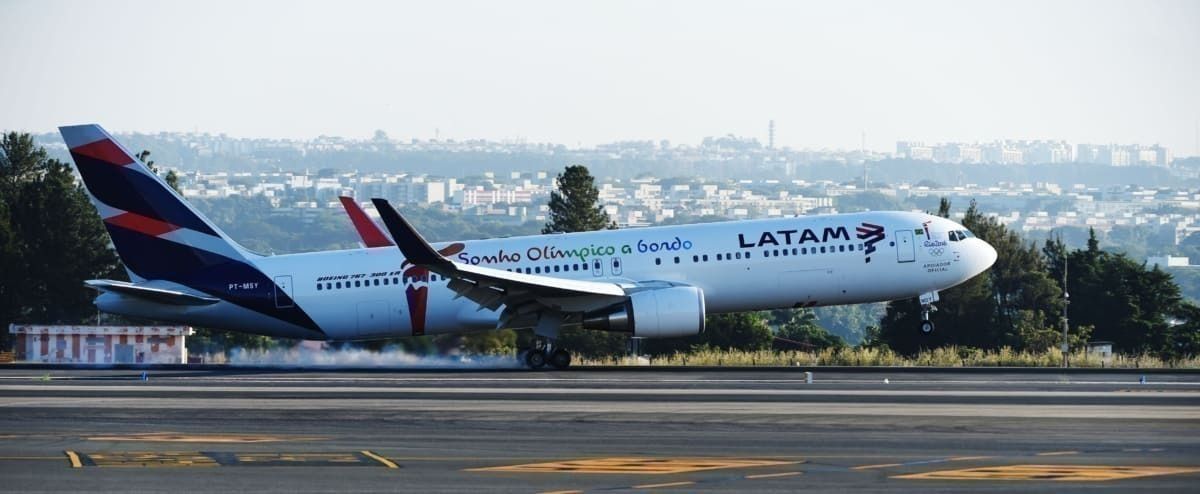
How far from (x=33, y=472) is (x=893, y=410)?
16.0 meters

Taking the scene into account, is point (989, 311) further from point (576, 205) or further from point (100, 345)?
point (100, 345)

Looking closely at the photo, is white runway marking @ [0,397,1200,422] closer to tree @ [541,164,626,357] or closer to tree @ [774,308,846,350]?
tree @ [774,308,846,350]

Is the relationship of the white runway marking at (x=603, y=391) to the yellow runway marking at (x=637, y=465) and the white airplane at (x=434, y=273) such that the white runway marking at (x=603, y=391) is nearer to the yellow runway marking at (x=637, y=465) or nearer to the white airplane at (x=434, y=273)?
the white airplane at (x=434, y=273)

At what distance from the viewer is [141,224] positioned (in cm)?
4400

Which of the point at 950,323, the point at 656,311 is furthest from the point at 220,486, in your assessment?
the point at 950,323

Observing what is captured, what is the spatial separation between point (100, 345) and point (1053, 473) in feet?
116

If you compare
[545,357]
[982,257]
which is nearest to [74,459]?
[545,357]

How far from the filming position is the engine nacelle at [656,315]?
4222 cm

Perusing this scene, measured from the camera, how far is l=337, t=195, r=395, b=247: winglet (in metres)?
50.2

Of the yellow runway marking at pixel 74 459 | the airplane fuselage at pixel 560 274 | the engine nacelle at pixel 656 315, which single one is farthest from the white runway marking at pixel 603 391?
the yellow runway marking at pixel 74 459

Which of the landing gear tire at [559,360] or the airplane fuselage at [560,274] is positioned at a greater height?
the airplane fuselage at [560,274]

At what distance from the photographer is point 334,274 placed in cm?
4459

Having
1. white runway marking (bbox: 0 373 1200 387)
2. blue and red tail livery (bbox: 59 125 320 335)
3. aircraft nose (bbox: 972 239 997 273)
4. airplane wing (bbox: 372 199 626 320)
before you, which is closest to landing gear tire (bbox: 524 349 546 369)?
airplane wing (bbox: 372 199 626 320)

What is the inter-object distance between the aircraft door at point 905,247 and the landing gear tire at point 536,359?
9.80m
